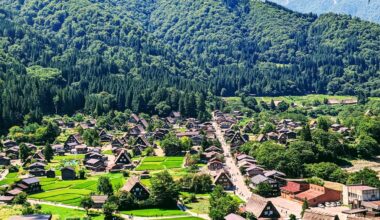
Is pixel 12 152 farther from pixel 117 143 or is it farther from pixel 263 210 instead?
pixel 263 210

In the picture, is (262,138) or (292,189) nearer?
(292,189)

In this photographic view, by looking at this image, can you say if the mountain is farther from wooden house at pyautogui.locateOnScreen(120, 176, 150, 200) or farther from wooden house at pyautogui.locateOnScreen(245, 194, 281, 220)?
wooden house at pyautogui.locateOnScreen(245, 194, 281, 220)

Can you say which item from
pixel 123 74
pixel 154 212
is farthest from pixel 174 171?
pixel 123 74

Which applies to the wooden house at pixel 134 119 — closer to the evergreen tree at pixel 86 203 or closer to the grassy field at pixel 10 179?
the grassy field at pixel 10 179

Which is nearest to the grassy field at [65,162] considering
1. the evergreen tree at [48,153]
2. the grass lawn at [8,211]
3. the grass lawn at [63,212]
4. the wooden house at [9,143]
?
the evergreen tree at [48,153]

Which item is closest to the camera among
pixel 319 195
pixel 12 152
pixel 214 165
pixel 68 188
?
pixel 319 195

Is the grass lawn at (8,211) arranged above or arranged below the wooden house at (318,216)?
below

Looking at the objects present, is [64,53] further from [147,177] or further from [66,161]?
[147,177]
